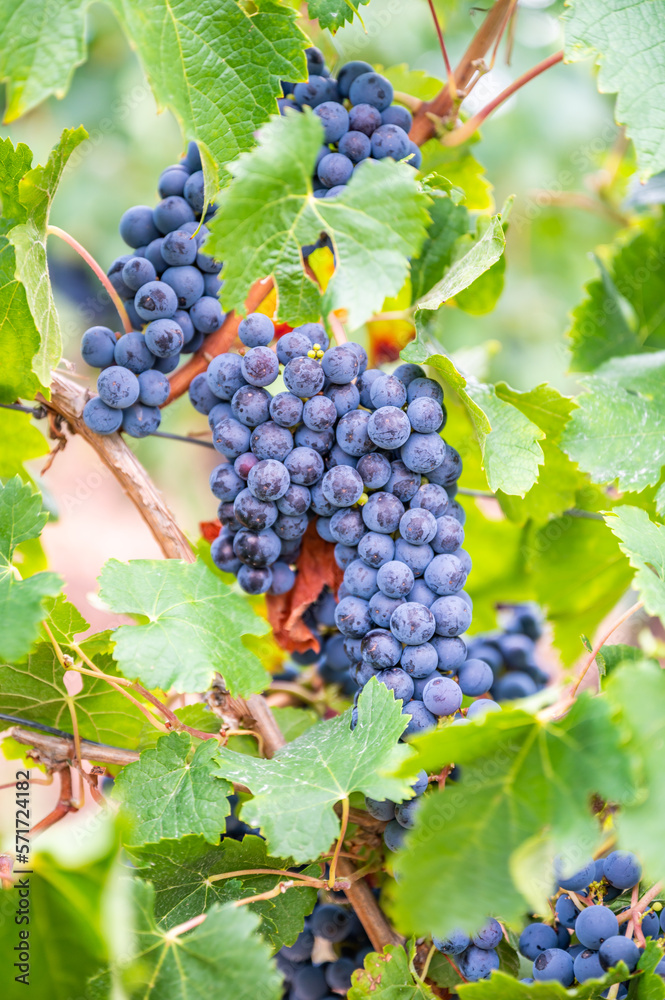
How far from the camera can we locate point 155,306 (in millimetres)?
811

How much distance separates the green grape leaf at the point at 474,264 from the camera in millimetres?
729

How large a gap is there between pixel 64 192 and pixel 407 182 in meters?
2.57

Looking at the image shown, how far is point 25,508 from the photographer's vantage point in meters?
0.73

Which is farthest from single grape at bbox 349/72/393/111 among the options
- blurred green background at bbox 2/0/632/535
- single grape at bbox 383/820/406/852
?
blurred green background at bbox 2/0/632/535

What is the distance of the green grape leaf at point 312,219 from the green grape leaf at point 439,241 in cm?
22

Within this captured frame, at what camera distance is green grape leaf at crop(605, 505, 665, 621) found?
24.0 inches

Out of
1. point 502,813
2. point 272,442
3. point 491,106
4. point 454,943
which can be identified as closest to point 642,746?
point 502,813

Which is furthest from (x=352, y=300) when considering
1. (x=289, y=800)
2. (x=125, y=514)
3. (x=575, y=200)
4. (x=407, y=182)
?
(x=125, y=514)

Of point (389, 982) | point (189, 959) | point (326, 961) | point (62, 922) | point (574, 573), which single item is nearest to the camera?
point (62, 922)

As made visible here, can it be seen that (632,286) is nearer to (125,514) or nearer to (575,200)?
(575,200)

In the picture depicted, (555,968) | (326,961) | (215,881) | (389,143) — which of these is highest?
(389,143)

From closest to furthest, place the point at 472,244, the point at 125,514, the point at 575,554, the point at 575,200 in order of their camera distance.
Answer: the point at 472,244
the point at 575,554
the point at 575,200
the point at 125,514

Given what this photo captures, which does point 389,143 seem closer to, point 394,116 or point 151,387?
point 394,116

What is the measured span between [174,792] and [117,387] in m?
0.40
